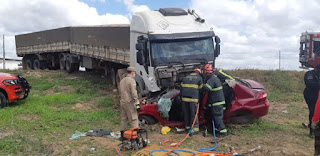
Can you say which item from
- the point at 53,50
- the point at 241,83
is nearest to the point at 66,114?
the point at 241,83

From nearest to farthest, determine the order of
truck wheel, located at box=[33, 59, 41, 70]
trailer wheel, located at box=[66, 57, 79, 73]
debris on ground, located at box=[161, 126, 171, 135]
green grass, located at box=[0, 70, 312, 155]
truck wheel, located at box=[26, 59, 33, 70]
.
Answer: green grass, located at box=[0, 70, 312, 155], debris on ground, located at box=[161, 126, 171, 135], trailer wheel, located at box=[66, 57, 79, 73], truck wheel, located at box=[33, 59, 41, 70], truck wheel, located at box=[26, 59, 33, 70]

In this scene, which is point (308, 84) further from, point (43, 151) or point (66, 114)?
point (66, 114)

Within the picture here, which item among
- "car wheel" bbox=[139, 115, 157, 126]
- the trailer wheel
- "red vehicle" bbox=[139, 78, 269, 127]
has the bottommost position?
"car wheel" bbox=[139, 115, 157, 126]

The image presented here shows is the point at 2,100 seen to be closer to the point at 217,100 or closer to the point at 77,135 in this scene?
the point at 77,135

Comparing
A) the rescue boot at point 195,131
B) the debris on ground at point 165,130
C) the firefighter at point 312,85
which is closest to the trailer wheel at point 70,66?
the debris on ground at point 165,130

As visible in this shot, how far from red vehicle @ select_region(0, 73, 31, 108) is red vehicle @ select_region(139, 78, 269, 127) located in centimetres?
451

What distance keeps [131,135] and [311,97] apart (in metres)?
4.06

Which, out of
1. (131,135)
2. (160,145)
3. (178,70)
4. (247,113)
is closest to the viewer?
(131,135)

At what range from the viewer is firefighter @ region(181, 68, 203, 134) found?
6.96 metres

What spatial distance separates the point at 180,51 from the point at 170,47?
0.97 feet

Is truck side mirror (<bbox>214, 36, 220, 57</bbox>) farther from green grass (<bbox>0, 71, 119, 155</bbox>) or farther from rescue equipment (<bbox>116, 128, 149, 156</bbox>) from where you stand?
rescue equipment (<bbox>116, 128, 149, 156</bbox>)

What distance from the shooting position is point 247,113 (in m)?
7.62

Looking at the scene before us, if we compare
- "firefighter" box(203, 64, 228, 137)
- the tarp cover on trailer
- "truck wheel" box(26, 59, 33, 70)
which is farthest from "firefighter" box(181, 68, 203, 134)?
"truck wheel" box(26, 59, 33, 70)

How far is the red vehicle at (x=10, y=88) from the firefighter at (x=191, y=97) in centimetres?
555
